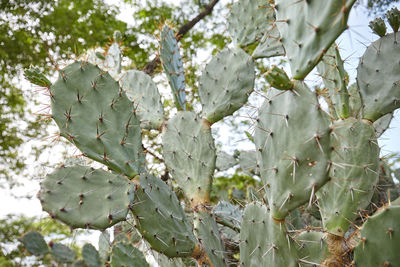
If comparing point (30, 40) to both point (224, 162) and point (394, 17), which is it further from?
point (394, 17)

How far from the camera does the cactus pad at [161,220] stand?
4.59ft

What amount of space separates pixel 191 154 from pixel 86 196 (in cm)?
73

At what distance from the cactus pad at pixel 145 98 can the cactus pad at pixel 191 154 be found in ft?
0.55

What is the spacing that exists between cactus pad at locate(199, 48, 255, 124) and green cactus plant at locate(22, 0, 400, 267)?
0.17 feet

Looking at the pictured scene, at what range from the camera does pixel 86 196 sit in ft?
4.21

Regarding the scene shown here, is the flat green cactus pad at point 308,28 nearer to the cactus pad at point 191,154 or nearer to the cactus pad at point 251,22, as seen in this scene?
the cactus pad at point 191,154

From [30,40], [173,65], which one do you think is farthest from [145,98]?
[30,40]

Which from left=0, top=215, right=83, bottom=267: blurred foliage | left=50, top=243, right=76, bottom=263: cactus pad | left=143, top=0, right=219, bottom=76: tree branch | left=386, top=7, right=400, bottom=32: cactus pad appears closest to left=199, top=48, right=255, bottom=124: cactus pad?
left=386, top=7, right=400, bottom=32: cactus pad

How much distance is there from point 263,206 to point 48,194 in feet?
2.44

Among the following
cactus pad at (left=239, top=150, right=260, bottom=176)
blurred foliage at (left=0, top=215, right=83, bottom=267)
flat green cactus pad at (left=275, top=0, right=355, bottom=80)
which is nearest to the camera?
flat green cactus pad at (left=275, top=0, right=355, bottom=80)

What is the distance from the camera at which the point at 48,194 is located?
1240mm

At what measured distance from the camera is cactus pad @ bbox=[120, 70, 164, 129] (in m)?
2.19

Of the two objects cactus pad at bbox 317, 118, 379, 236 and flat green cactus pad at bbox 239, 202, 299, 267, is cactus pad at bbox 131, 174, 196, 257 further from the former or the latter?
cactus pad at bbox 317, 118, 379, 236

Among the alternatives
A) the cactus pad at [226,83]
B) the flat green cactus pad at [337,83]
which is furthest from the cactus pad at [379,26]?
the cactus pad at [226,83]
